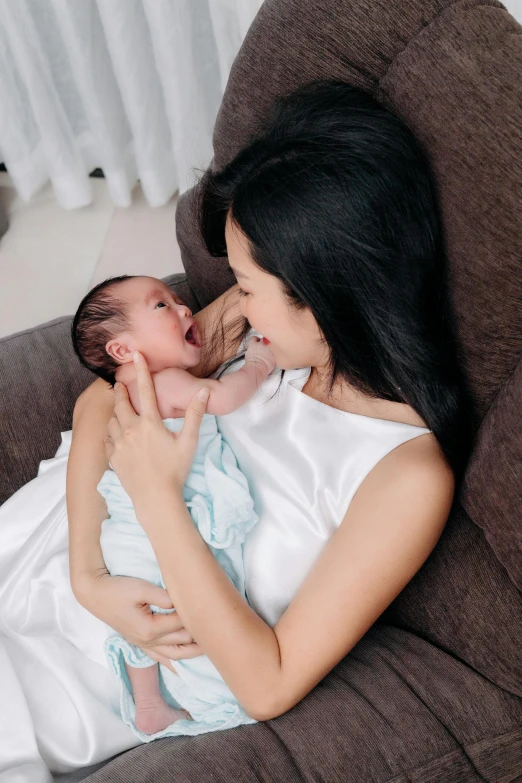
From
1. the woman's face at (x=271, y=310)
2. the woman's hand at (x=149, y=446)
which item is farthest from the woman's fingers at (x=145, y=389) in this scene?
the woman's face at (x=271, y=310)

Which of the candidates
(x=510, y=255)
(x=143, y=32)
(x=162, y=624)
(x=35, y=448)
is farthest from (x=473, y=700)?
(x=143, y=32)

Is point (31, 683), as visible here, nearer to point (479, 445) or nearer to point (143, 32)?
point (479, 445)

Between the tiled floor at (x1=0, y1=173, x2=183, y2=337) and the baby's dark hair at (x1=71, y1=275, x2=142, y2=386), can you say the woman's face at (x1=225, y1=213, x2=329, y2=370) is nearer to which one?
the baby's dark hair at (x1=71, y1=275, x2=142, y2=386)

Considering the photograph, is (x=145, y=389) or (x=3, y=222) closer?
(x=145, y=389)

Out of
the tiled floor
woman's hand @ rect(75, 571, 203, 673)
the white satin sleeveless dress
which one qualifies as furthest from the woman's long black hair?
the tiled floor

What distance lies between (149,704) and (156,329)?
638 mm

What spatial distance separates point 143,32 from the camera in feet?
7.54

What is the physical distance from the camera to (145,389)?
123 centimetres

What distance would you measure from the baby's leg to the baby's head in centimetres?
53

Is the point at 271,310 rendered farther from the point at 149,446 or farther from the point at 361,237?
the point at 149,446

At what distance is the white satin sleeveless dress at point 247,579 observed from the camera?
1141mm

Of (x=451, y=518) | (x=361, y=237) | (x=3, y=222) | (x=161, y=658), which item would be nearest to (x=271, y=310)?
(x=361, y=237)

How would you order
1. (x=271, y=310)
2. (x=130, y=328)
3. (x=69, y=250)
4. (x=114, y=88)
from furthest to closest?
(x=69, y=250) → (x=114, y=88) → (x=130, y=328) → (x=271, y=310)

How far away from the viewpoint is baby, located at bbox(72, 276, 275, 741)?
115cm
